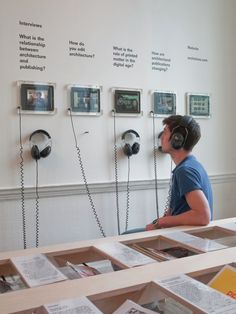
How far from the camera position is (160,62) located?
9.98 ft

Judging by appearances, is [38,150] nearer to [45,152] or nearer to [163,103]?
[45,152]

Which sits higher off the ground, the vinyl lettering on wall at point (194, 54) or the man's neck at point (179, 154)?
the vinyl lettering on wall at point (194, 54)

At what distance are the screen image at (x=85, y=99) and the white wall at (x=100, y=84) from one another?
0.19 ft

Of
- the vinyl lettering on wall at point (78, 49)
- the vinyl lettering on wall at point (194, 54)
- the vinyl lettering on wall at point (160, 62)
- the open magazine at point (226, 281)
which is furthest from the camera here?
the vinyl lettering on wall at point (194, 54)

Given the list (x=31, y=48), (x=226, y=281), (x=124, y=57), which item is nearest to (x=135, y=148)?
(x=124, y=57)

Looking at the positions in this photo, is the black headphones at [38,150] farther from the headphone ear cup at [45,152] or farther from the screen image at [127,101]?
the screen image at [127,101]

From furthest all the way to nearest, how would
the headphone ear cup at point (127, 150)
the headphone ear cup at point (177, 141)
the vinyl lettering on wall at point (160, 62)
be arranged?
the vinyl lettering on wall at point (160, 62), the headphone ear cup at point (127, 150), the headphone ear cup at point (177, 141)

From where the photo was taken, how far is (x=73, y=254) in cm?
128

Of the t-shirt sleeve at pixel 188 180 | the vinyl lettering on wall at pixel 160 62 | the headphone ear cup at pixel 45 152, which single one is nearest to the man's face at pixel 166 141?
the t-shirt sleeve at pixel 188 180

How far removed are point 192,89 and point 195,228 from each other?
1921mm

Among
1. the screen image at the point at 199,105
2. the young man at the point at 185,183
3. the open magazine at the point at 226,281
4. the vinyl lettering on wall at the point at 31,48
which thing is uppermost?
the vinyl lettering on wall at the point at 31,48

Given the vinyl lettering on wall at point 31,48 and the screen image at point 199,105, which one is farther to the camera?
the screen image at point 199,105

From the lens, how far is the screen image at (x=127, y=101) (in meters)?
2.83

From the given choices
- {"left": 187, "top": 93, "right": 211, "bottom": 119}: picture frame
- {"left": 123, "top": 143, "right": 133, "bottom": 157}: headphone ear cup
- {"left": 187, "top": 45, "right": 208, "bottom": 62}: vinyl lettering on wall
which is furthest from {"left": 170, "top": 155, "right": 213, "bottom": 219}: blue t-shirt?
{"left": 187, "top": 45, "right": 208, "bottom": 62}: vinyl lettering on wall
